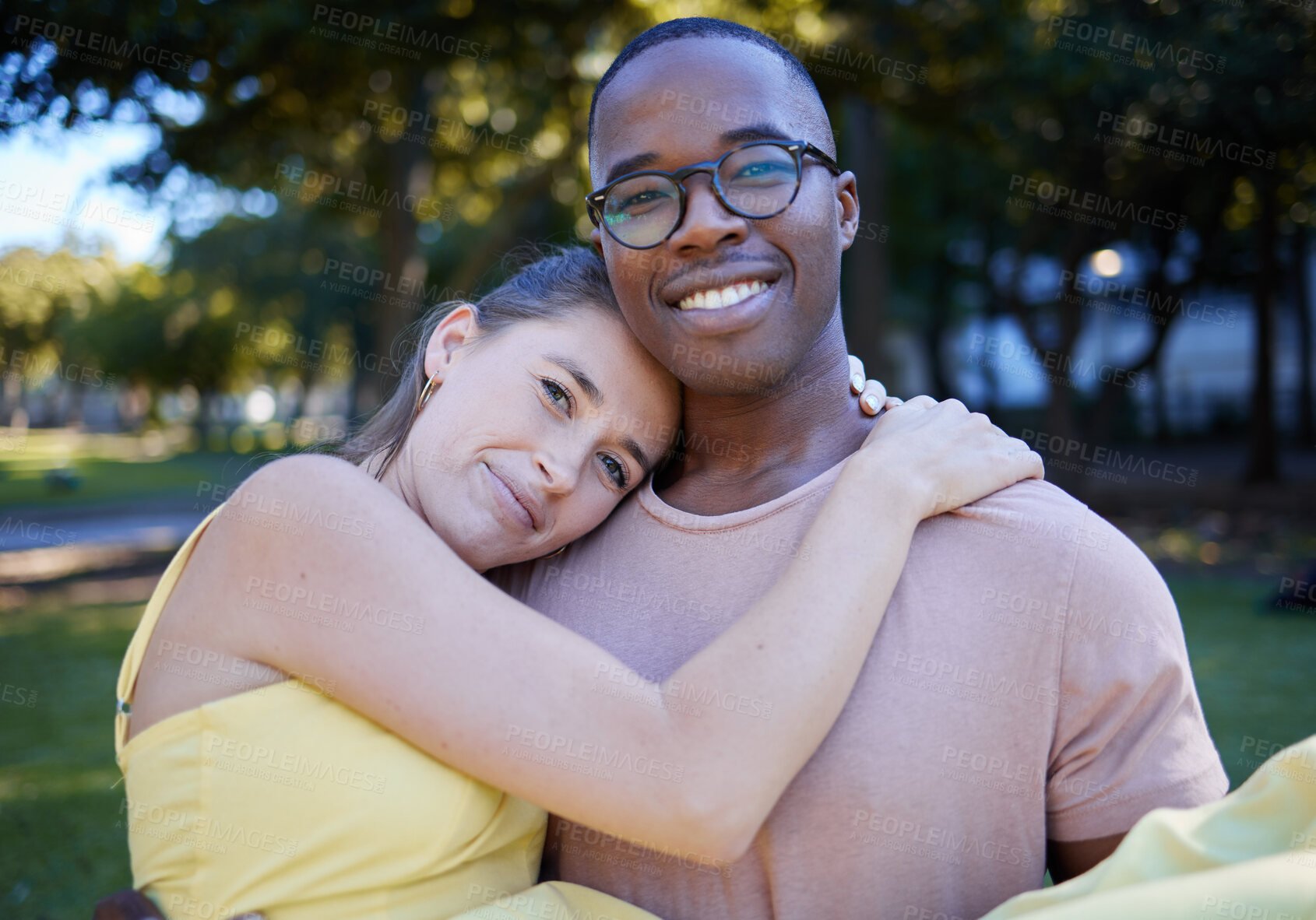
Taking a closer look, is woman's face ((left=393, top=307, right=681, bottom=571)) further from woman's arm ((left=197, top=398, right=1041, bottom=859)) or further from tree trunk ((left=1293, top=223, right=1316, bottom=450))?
tree trunk ((left=1293, top=223, right=1316, bottom=450))

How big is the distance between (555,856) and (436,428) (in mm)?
943

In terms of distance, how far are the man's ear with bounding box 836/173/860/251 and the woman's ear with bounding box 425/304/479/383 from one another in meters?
0.91

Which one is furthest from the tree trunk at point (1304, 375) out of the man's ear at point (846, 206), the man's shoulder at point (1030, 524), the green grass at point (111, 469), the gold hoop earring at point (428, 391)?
the gold hoop earring at point (428, 391)

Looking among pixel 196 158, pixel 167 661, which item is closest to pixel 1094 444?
pixel 196 158

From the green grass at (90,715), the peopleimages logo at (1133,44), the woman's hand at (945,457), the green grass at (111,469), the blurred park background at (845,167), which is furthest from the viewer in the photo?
the green grass at (111,469)

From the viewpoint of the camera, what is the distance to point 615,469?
232cm

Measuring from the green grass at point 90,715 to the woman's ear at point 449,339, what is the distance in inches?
147

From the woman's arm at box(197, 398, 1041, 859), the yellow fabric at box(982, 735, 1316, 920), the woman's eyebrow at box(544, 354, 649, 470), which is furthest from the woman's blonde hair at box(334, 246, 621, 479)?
the yellow fabric at box(982, 735, 1316, 920)

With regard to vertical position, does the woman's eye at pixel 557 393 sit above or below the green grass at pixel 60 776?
above

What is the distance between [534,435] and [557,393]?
0.40ft

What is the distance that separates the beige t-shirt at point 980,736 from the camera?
1638mm

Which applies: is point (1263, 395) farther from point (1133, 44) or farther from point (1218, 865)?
point (1218, 865)

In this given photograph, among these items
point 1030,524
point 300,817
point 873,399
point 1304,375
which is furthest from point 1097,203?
point 300,817

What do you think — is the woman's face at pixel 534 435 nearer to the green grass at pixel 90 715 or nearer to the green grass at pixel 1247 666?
the green grass at pixel 90 715
